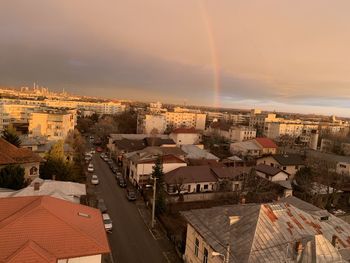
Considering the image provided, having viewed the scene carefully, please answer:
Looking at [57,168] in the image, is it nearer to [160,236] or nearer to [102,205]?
[102,205]

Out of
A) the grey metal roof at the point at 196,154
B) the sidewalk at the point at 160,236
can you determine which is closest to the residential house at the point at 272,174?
the grey metal roof at the point at 196,154

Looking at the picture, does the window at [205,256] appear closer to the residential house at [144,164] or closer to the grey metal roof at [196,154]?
the residential house at [144,164]

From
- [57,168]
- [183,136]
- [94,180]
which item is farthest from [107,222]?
[183,136]

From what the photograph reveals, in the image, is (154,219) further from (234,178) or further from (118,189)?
(234,178)

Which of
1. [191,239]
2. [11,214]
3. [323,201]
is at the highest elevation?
[11,214]

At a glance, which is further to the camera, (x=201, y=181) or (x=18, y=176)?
(x=201, y=181)

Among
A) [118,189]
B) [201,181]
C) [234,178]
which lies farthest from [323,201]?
[118,189]

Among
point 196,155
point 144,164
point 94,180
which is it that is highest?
point 144,164
